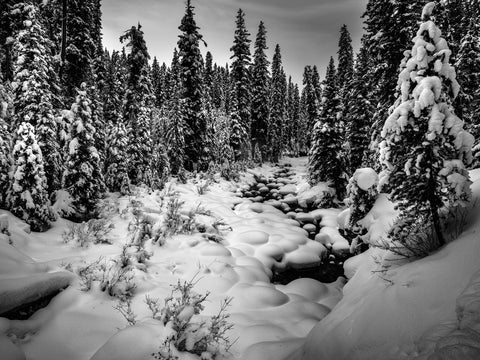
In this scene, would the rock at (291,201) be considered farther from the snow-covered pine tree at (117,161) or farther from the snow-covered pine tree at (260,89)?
the snow-covered pine tree at (260,89)

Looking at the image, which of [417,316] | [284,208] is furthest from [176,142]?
[417,316]

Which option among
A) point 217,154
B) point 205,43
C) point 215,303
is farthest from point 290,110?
point 215,303

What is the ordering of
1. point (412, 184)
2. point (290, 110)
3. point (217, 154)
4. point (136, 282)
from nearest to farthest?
point (412, 184)
point (136, 282)
point (217, 154)
point (290, 110)

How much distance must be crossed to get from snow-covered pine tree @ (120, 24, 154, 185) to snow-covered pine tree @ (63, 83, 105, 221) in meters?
6.27

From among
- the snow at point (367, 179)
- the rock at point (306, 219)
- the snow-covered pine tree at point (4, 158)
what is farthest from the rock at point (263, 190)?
the snow-covered pine tree at point (4, 158)

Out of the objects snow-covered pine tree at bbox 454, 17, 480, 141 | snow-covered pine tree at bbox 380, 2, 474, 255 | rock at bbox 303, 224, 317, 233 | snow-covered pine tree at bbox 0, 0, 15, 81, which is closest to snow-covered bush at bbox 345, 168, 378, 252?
snow-covered pine tree at bbox 380, 2, 474, 255

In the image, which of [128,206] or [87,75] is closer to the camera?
[128,206]

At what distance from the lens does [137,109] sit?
54.1 feet

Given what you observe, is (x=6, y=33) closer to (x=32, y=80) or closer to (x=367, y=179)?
(x=32, y=80)

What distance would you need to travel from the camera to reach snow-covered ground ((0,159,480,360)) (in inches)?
96.7

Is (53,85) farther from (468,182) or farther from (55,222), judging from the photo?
(468,182)

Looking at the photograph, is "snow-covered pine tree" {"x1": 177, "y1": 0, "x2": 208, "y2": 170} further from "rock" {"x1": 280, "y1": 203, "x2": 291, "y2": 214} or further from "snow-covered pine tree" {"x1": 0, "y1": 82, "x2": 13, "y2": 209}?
"snow-covered pine tree" {"x1": 0, "y1": 82, "x2": 13, "y2": 209}

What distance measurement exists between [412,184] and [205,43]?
21093 millimetres

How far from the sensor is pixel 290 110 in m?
56.4
